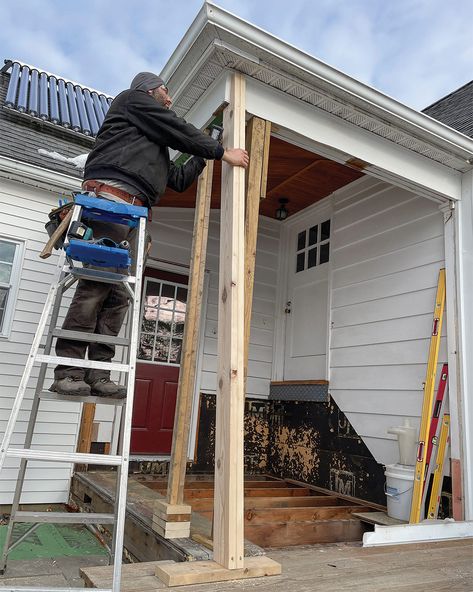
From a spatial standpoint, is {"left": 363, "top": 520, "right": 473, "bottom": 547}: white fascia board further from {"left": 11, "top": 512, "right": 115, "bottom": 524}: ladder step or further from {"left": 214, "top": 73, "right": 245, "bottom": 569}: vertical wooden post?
{"left": 11, "top": 512, "right": 115, "bottom": 524}: ladder step

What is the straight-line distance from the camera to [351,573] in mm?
1948

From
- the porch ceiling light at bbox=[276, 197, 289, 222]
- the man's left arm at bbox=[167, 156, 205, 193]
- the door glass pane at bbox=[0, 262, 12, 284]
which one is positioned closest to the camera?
the man's left arm at bbox=[167, 156, 205, 193]

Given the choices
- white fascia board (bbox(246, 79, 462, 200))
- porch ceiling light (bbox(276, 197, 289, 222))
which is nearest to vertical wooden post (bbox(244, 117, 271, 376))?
white fascia board (bbox(246, 79, 462, 200))

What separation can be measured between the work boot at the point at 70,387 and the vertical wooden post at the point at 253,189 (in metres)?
0.79

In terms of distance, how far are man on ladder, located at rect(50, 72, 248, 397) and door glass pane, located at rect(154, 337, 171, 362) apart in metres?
2.70

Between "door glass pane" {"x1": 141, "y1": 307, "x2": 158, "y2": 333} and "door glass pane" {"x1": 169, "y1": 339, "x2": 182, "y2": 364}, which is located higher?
"door glass pane" {"x1": 141, "y1": 307, "x2": 158, "y2": 333}

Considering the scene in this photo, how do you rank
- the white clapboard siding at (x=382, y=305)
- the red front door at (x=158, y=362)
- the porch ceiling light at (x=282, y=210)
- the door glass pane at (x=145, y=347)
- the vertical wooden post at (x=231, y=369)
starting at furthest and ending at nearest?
the porch ceiling light at (x=282, y=210), the door glass pane at (x=145, y=347), the red front door at (x=158, y=362), the white clapboard siding at (x=382, y=305), the vertical wooden post at (x=231, y=369)

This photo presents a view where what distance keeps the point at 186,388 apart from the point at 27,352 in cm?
219

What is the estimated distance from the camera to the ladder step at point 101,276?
220cm

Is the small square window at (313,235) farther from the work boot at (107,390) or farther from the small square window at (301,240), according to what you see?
the work boot at (107,390)

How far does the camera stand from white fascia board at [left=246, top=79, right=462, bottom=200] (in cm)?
280

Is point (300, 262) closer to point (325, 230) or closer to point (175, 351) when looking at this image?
point (325, 230)

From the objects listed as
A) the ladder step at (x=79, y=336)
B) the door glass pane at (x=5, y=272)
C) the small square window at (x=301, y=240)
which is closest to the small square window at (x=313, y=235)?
the small square window at (x=301, y=240)

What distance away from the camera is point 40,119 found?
16.6 ft
